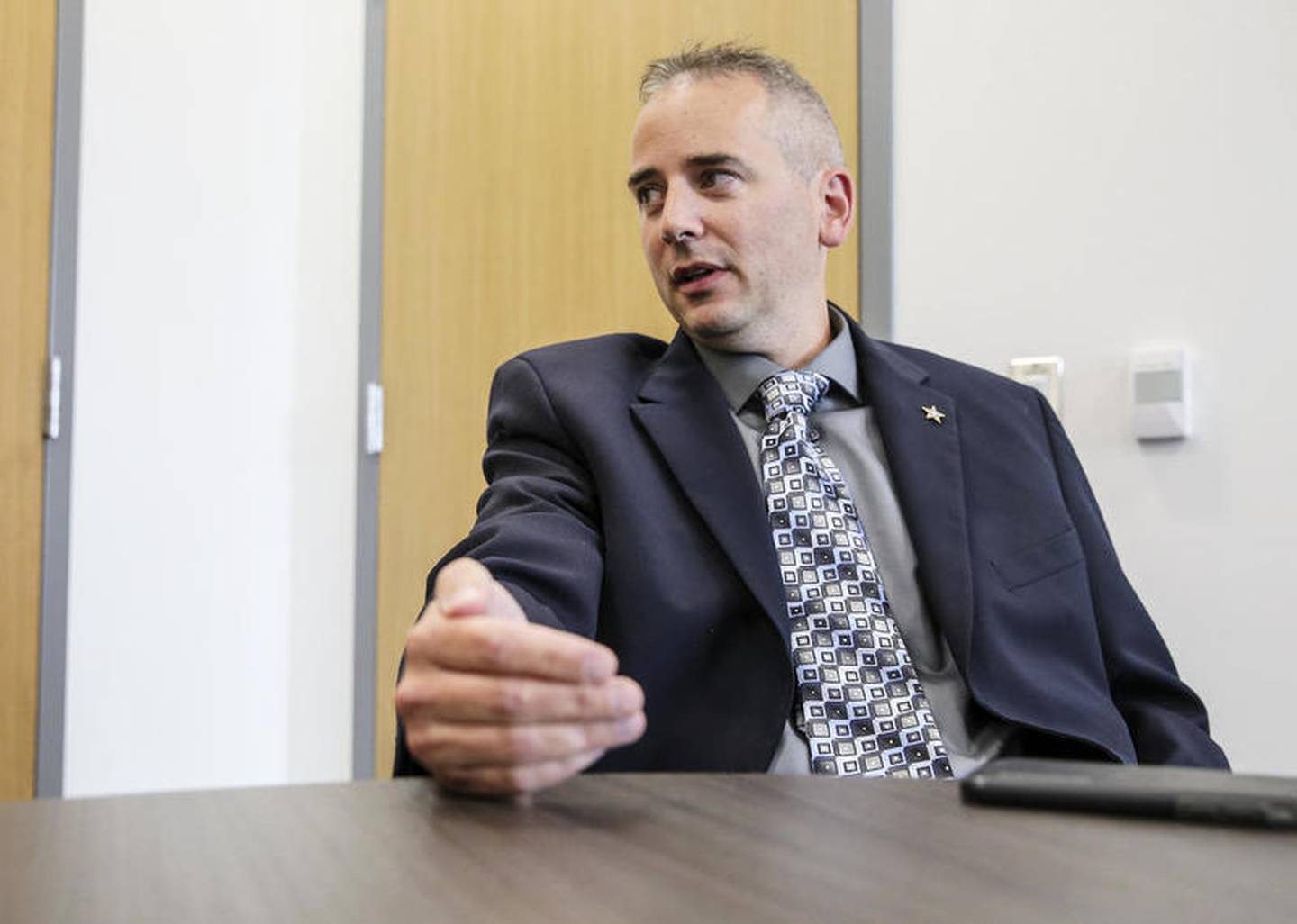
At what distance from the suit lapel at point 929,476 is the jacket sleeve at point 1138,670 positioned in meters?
0.19

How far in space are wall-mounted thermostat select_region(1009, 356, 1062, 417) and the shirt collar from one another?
0.54 m

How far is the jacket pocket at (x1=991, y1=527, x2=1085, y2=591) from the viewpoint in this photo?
167 cm

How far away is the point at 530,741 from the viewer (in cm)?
86

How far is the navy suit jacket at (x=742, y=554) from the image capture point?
1.52m

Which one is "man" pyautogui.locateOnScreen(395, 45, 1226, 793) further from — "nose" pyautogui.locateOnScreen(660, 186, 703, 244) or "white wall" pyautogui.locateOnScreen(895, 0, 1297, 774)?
"white wall" pyautogui.locateOnScreen(895, 0, 1297, 774)

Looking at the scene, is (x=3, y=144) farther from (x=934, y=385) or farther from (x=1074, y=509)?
(x=1074, y=509)

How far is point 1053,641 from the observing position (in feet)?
5.43

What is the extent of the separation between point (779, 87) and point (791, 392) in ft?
1.62

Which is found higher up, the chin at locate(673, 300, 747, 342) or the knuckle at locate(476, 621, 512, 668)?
the chin at locate(673, 300, 747, 342)

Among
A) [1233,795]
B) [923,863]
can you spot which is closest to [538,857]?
[923,863]

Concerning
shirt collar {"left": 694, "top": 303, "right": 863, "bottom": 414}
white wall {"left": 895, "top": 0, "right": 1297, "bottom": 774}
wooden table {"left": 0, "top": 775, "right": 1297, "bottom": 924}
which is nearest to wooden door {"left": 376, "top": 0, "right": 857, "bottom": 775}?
white wall {"left": 895, "top": 0, "right": 1297, "bottom": 774}

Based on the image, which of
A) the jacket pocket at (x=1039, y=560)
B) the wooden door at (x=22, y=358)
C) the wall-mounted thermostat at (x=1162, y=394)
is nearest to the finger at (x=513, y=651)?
the jacket pocket at (x=1039, y=560)

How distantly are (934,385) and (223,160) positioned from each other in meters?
1.73

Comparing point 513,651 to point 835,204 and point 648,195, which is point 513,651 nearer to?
point 648,195
